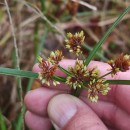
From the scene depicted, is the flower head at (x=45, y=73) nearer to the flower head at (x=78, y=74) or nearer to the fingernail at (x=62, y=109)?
the flower head at (x=78, y=74)

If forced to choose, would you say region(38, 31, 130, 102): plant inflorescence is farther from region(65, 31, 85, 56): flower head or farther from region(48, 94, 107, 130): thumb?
region(48, 94, 107, 130): thumb

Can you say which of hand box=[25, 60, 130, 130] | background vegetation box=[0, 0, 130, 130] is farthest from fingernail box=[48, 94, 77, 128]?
background vegetation box=[0, 0, 130, 130]

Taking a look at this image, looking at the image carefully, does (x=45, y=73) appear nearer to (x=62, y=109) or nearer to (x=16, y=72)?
(x=16, y=72)

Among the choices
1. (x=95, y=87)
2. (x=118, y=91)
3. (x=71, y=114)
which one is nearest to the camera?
(x=95, y=87)

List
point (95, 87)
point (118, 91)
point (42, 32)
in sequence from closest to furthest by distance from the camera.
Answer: point (95, 87) < point (118, 91) < point (42, 32)

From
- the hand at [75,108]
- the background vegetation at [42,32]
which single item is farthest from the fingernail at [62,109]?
the background vegetation at [42,32]

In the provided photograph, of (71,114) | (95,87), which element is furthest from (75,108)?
(95,87)

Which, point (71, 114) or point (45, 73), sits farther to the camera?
point (71, 114)
